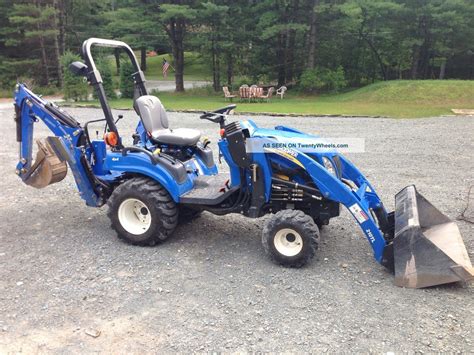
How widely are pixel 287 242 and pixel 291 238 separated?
0.06 m

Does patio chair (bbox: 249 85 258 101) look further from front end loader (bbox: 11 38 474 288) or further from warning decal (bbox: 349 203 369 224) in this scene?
warning decal (bbox: 349 203 369 224)

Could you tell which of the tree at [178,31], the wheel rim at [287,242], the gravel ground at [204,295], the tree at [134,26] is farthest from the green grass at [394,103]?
the wheel rim at [287,242]

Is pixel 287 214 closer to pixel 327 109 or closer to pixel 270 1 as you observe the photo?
pixel 327 109

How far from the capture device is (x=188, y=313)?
3492mm

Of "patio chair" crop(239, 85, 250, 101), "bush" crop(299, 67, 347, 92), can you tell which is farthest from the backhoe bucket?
"bush" crop(299, 67, 347, 92)

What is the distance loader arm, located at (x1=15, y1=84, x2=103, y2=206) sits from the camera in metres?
5.00

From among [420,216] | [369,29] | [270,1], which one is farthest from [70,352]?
[369,29]

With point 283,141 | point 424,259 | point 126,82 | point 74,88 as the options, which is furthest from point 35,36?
point 424,259

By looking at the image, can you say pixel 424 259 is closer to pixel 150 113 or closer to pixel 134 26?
pixel 150 113

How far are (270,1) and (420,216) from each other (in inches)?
932

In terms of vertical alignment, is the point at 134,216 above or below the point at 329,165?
below

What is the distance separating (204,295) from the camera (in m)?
3.75

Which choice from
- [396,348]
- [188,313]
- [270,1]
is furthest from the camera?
[270,1]

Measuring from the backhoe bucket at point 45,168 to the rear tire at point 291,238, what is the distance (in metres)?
2.68
